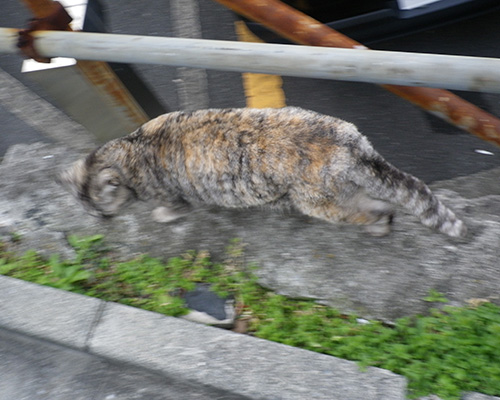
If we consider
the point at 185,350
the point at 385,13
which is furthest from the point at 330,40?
the point at 185,350

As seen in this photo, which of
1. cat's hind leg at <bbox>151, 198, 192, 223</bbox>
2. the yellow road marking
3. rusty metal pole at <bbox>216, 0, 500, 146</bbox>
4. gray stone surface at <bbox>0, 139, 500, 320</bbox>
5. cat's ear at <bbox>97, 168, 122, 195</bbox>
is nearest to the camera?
rusty metal pole at <bbox>216, 0, 500, 146</bbox>

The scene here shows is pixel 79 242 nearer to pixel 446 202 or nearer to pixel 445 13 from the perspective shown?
pixel 446 202

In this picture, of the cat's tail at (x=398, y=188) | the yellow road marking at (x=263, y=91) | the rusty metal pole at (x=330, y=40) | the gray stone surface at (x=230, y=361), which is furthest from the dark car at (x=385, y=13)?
the gray stone surface at (x=230, y=361)

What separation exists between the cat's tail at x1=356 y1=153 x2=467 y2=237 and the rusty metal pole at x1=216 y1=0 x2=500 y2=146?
15.7 inches

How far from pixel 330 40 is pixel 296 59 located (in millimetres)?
586

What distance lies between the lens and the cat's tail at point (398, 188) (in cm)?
282

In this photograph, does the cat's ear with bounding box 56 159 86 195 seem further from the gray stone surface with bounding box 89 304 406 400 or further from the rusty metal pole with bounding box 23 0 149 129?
the gray stone surface with bounding box 89 304 406 400

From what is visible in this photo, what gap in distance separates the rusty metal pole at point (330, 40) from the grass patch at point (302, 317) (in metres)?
1.09

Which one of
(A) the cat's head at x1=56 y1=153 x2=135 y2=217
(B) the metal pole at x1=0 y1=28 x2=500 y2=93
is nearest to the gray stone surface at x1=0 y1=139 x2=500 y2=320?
(A) the cat's head at x1=56 y1=153 x2=135 y2=217

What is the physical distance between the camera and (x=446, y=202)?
136 inches

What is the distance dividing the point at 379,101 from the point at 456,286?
179 cm

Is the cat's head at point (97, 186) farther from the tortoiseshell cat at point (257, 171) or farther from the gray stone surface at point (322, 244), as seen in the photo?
the gray stone surface at point (322, 244)

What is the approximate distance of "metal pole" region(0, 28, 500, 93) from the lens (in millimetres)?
1837

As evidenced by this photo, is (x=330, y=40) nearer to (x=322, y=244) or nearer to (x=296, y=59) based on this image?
(x=296, y=59)
